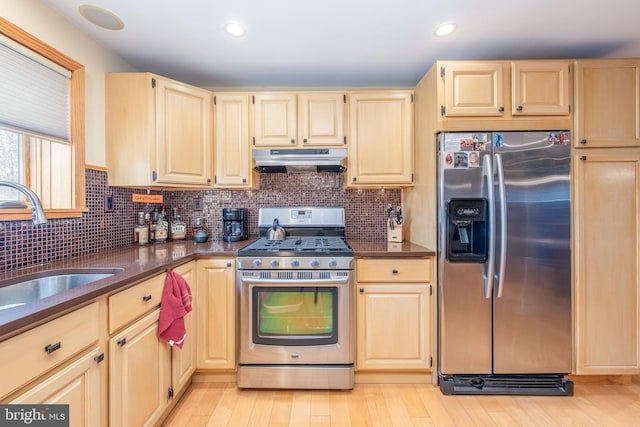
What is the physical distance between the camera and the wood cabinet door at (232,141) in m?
2.30

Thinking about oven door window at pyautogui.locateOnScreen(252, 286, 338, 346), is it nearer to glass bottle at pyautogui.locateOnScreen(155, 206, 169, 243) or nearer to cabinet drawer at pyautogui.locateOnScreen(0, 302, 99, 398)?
cabinet drawer at pyautogui.locateOnScreen(0, 302, 99, 398)

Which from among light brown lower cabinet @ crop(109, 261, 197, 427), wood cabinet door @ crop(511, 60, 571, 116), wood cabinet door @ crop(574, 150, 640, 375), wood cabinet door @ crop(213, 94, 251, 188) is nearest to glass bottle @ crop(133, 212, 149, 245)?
wood cabinet door @ crop(213, 94, 251, 188)

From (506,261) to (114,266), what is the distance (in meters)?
2.35

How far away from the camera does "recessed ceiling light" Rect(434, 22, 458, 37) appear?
172 cm

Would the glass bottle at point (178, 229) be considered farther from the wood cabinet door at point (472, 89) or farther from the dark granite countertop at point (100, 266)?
the wood cabinet door at point (472, 89)

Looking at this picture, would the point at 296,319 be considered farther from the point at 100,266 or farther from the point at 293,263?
the point at 100,266

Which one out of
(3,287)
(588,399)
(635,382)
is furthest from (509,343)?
(3,287)

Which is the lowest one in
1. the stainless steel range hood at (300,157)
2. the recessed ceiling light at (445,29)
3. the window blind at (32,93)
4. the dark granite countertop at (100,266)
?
the dark granite countertop at (100,266)

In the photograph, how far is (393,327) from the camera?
6.38ft

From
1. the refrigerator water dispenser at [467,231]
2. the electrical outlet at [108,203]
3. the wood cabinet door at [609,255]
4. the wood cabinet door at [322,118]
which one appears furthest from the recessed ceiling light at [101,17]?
the wood cabinet door at [609,255]

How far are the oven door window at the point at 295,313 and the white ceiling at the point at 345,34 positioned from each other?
169cm

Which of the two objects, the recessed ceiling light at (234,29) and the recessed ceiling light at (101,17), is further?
the recessed ceiling light at (234,29)

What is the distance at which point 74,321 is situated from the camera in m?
0.98

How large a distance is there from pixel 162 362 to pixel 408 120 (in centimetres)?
234
